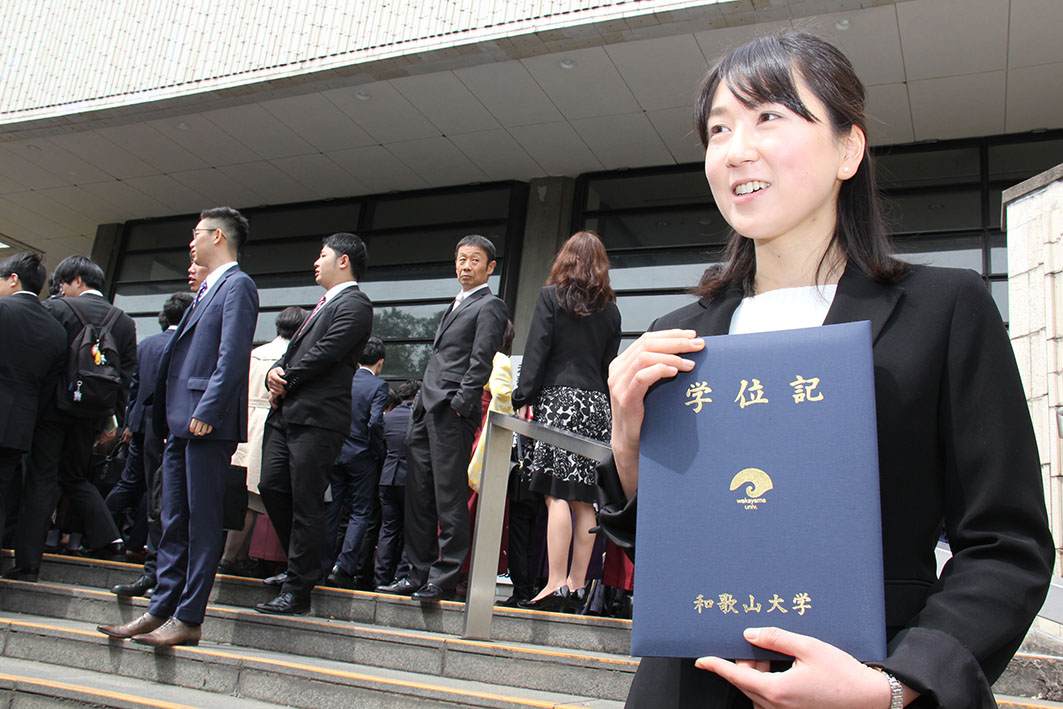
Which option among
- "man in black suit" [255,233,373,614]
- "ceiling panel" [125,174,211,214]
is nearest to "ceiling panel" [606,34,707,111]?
"man in black suit" [255,233,373,614]

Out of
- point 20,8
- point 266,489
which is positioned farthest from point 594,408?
point 20,8

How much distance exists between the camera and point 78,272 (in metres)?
6.01

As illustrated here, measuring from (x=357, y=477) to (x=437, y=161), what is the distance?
5.25 meters

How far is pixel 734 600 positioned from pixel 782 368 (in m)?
Answer: 0.26

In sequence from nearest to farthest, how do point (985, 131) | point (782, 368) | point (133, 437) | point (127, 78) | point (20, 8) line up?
1. point (782, 368)
2. point (133, 437)
3. point (985, 131)
4. point (127, 78)
5. point (20, 8)

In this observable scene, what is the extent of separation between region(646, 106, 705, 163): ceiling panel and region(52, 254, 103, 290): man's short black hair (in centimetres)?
527

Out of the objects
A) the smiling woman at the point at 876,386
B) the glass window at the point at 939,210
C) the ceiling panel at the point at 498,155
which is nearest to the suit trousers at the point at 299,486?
the smiling woman at the point at 876,386

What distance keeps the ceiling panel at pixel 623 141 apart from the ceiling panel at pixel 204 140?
13.5 ft

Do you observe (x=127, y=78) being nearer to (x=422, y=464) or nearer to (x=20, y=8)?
(x=20, y=8)

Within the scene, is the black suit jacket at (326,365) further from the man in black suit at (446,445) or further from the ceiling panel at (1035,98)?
the ceiling panel at (1035,98)

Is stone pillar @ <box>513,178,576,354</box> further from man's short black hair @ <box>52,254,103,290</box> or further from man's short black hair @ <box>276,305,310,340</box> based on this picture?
man's short black hair @ <box>52,254,103,290</box>

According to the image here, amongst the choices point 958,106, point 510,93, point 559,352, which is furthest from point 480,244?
point 958,106

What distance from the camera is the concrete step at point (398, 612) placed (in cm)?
398

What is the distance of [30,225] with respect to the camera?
13383 millimetres
